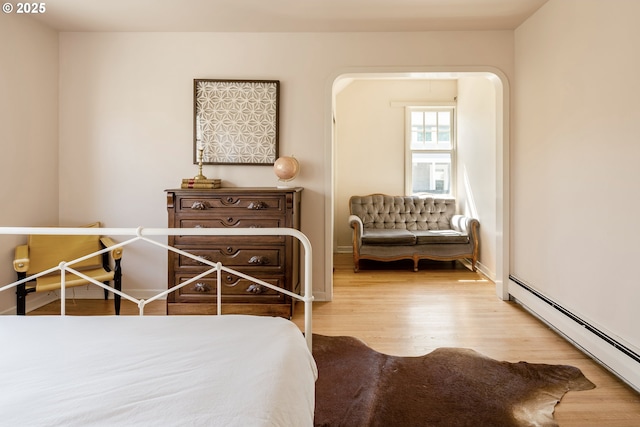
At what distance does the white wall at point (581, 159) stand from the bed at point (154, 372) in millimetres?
2175

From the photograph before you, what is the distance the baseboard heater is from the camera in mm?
2416

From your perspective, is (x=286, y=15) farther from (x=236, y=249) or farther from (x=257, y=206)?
(x=236, y=249)

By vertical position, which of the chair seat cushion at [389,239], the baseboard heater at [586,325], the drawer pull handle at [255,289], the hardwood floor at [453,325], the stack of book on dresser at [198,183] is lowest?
the hardwood floor at [453,325]

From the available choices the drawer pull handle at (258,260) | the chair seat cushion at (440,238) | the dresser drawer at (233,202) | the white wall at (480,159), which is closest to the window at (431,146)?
the white wall at (480,159)

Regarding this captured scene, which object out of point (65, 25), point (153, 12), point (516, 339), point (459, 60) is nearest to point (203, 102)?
point (153, 12)

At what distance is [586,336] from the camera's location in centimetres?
283

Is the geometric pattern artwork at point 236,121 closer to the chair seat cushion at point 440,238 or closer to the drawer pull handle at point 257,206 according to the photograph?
the drawer pull handle at point 257,206

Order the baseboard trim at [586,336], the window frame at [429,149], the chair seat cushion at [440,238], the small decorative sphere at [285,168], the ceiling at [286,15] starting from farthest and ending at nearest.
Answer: the window frame at [429,149] < the chair seat cushion at [440,238] < the small decorative sphere at [285,168] < the ceiling at [286,15] < the baseboard trim at [586,336]

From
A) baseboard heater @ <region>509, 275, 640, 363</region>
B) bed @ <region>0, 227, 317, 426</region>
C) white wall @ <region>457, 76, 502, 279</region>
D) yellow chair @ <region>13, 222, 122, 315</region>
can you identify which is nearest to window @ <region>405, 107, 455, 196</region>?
white wall @ <region>457, 76, 502, 279</region>

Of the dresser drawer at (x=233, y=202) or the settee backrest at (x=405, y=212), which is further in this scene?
the settee backrest at (x=405, y=212)

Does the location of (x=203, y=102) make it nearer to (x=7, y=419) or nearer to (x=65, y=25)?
(x=65, y=25)

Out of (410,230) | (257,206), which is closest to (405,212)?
(410,230)

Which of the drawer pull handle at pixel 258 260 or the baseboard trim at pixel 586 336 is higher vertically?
the drawer pull handle at pixel 258 260

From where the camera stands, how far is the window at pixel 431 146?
6723 millimetres
